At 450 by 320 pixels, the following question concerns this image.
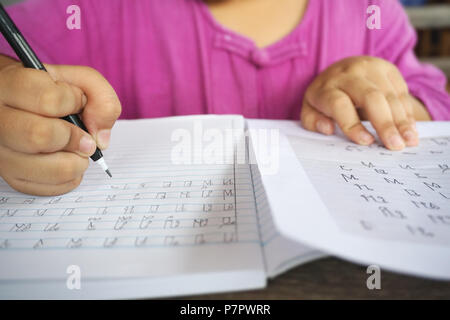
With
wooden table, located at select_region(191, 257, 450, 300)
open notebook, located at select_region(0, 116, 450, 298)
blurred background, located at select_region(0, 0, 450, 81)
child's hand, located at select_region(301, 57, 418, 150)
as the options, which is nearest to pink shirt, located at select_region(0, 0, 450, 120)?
child's hand, located at select_region(301, 57, 418, 150)

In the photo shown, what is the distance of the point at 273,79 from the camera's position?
520mm

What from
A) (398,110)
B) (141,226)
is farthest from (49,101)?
(398,110)

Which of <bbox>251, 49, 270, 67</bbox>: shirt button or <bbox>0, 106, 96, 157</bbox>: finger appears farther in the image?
<bbox>251, 49, 270, 67</bbox>: shirt button

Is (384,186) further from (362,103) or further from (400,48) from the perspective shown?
(400,48)

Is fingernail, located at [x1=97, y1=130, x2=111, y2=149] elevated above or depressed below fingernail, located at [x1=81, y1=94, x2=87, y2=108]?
below

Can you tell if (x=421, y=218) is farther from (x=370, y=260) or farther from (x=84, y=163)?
(x=84, y=163)

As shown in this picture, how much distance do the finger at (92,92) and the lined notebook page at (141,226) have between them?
0.18 feet

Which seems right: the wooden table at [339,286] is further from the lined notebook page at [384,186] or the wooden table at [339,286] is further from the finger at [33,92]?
the finger at [33,92]

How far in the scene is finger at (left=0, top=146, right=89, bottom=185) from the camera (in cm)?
23

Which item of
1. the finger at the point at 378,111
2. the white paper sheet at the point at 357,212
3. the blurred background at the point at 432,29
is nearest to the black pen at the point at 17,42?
the white paper sheet at the point at 357,212

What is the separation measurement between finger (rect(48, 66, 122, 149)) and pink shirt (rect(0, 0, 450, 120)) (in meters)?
0.29

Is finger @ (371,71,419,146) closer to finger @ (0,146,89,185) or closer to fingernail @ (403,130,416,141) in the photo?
fingernail @ (403,130,416,141)

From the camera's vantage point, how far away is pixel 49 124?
0.21m

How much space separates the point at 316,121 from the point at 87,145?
0.26m
